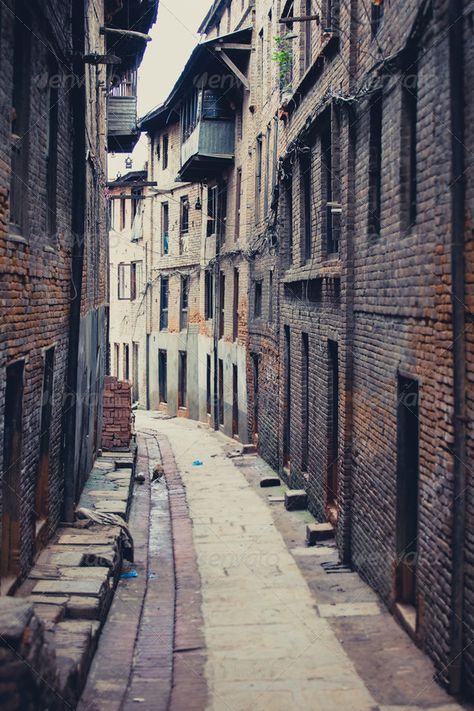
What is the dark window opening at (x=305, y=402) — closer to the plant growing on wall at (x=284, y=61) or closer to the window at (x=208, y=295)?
the plant growing on wall at (x=284, y=61)

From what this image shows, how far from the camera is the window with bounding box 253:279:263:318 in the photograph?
1903 cm

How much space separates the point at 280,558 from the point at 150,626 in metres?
2.60

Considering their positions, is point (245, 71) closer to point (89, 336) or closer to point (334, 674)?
point (89, 336)

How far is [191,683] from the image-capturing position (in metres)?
6.51

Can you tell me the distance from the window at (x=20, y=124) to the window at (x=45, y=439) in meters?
2.03

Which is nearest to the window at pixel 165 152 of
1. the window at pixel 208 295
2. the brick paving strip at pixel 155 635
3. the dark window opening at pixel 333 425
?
the window at pixel 208 295

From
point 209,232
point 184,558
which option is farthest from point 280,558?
point 209,232

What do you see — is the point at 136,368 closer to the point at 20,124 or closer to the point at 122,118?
the point at 122,118

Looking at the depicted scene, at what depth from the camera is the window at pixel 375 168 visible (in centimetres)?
885

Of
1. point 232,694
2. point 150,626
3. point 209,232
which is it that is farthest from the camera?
point 209,232

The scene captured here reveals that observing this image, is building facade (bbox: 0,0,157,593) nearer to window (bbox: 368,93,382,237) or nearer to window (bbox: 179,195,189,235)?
window (bbox: 368,93,382,237)

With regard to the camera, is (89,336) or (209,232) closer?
(89,336)

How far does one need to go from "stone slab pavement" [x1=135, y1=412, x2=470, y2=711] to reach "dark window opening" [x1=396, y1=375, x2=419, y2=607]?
1.68ft

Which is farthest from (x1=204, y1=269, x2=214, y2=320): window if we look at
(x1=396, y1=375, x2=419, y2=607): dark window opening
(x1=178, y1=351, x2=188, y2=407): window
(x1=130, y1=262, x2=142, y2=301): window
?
(x1=396, y1=375, x2=419, y2=607): dark window opening
